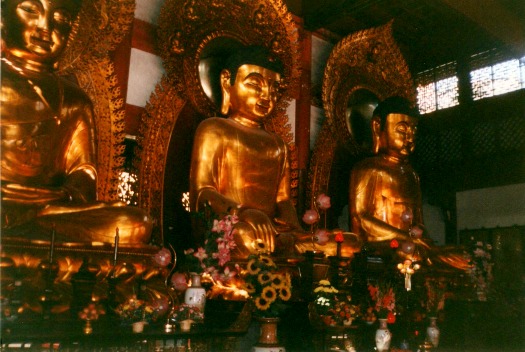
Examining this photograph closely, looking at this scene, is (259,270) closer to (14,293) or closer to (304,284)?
(304,284)

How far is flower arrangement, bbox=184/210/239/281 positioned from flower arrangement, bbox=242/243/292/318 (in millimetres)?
328

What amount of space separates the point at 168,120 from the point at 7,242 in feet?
6.45

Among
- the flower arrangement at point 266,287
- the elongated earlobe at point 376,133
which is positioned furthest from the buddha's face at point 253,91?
the flower arrangement at point 266,287

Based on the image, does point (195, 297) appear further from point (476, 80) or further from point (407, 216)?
point (476, 80)

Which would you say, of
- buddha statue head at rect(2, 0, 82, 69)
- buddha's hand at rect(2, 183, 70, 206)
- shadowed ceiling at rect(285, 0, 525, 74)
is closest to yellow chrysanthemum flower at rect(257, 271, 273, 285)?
buddha's hand at rect(2, 183, 70, 206)

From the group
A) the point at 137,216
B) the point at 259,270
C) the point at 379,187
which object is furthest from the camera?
the point at 379,187

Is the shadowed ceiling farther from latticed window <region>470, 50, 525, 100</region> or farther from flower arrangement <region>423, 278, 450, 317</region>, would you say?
flower arrangement <region>423, 278, 450, 317</region>

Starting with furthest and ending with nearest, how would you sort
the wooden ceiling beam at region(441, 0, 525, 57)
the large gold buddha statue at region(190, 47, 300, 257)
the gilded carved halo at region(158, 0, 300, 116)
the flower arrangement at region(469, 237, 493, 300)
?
1. the flower arrangement at region(469, 237, 493, 300)
2. the wooden ceiling beam at region(441, 0, 525, 57)
3. the gilded carved halo at region(158, 0, 300, 116)
4. the large gold buddha statue at region(190, 47, 300, 257)

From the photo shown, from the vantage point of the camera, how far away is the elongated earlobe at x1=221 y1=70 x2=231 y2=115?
16.8 ft

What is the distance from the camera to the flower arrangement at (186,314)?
130 inches

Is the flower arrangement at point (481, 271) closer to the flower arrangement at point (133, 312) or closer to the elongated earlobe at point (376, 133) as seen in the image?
the elongated earlobe at point (376, 133)

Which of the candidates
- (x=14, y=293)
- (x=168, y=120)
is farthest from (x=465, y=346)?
(x=14, y=293)

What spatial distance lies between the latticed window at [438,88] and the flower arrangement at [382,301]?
152 inches

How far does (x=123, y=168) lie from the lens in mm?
4629
